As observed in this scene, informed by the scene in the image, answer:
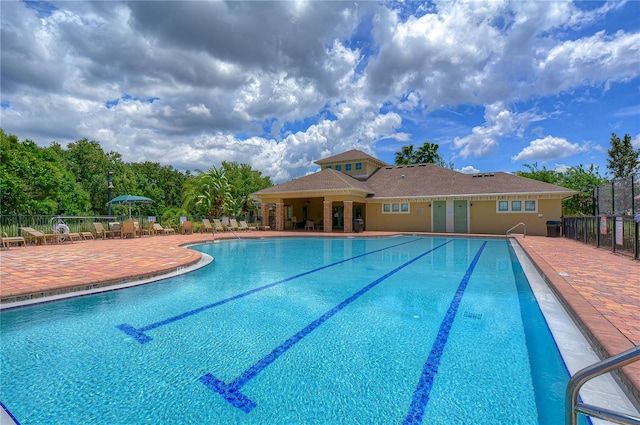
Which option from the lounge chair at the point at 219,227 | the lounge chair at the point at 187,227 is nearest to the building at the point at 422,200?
the lounge chair at the point at 219,227

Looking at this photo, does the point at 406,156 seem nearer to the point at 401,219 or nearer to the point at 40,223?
the point at 401,219

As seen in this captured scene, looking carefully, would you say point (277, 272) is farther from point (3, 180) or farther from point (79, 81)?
point (3, 180)

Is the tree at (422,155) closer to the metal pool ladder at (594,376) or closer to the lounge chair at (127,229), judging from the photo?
the lounge chair at (127,229)

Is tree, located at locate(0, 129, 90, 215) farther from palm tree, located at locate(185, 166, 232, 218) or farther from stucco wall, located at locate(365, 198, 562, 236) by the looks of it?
stucco wall, located at locate(365, 198, 562, 236)

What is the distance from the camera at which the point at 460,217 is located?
23.0 m

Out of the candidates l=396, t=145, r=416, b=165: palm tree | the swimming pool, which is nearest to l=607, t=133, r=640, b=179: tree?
l=396, t=145, r=416, b=165: palm tree

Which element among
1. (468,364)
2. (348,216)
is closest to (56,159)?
(348,216)

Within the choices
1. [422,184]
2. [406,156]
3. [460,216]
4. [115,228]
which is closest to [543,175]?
[406,156]

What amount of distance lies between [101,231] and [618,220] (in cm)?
2291

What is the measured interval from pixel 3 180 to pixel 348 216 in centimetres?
2279

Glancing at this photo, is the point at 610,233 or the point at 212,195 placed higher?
the point at 212,195

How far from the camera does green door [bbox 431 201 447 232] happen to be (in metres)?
23.4

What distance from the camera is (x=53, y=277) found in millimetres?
6980

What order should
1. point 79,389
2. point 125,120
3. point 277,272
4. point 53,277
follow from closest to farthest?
point 79,389 < point 53,277 < point 277,272 < point 125,120
